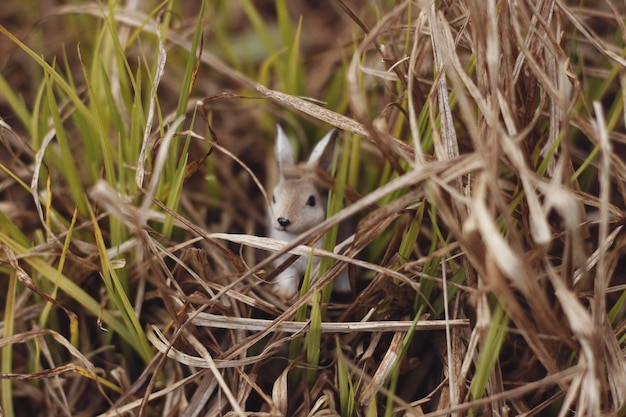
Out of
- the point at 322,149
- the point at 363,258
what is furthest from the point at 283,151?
the point at 363,258

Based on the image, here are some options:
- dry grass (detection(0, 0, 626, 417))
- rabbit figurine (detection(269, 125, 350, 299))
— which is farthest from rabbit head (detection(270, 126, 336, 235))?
dry grass (detection(0, 0, 626, 417))

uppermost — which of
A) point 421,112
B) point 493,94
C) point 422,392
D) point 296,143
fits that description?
point 493,94

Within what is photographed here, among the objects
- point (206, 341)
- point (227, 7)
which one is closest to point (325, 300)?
point (206, 341)

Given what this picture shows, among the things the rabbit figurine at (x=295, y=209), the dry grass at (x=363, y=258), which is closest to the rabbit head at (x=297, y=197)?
the rabbit figurine at (x=295, y=209)

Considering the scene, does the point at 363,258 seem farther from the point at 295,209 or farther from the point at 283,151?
the point at 283,151

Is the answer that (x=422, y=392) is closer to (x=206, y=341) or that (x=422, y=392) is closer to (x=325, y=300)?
(x=325, y=300)

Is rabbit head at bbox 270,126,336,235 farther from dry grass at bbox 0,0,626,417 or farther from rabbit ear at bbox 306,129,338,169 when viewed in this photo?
dry grass at bbox 0,0,626,417
